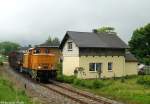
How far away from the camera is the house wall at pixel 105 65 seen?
3778 centimetres

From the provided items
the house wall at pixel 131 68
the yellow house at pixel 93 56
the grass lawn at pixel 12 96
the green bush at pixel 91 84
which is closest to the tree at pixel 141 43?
the house wall at pixel 131 68

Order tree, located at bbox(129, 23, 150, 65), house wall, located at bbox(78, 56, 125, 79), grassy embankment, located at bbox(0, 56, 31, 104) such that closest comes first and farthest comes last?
1. grassy embankment, located at bbox(0, 56, 31, 104)
2. house wall, located at bbox(78, 56, 125, 79)
3. tree, located at bbox(129, 23, 150, 65)

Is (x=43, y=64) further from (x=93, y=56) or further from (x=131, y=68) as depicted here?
(x=131, y=68)

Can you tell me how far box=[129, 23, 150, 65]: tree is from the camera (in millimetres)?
68438

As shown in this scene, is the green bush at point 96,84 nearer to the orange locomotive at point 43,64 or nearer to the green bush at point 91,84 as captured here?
the green bush at point 91,84

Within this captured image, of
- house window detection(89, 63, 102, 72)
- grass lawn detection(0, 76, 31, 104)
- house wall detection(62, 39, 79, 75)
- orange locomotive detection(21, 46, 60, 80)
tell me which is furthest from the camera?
house window detection(89, 63, 102, 72)

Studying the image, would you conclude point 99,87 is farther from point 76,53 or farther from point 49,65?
point 76,53

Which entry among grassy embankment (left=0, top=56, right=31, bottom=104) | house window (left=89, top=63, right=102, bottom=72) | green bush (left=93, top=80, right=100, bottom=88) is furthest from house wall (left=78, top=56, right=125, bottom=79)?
grassy embankment (left=0, top=56, right=31, bottom=104)

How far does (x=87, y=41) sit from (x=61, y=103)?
20.3 m

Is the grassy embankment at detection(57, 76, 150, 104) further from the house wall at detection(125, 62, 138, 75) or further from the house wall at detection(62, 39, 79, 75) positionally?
the house wall at detection(125, 62, 138, 75)

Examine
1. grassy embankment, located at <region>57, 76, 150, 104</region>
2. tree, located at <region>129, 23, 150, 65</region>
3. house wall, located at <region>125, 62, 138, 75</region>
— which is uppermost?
tree, located at <region>129, 23, 150, 65</region>

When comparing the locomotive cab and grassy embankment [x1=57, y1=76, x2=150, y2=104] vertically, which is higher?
the locomotive cab

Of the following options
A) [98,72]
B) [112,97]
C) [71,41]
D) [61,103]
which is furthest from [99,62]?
[61,103]

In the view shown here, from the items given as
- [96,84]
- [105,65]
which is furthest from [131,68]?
[96,84]
